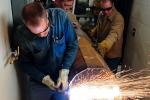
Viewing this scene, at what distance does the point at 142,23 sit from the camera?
2332mm

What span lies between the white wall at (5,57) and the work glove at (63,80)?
0.28 metres

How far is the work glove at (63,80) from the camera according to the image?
1.54 metres

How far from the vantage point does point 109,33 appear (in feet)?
7.77

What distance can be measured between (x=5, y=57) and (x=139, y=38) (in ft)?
4.92

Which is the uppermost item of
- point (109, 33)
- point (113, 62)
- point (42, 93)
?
point (109, 33)

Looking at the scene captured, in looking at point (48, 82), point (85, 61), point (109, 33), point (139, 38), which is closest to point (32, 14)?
point (48, 82)

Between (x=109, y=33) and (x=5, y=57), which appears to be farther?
(x=109, y=33)

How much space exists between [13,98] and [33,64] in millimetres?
243

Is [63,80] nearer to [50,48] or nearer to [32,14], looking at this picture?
[50,48]

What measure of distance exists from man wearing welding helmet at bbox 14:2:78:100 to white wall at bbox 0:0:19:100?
9 centimetres

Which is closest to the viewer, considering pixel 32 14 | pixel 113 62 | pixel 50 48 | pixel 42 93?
pixel 32 14

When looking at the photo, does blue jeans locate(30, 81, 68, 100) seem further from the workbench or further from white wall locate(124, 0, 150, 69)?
white wall locate(124, 0, 150, 69)

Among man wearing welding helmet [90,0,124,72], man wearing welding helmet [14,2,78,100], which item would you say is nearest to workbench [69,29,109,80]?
man wearing welding helmet [14,2,78,100]

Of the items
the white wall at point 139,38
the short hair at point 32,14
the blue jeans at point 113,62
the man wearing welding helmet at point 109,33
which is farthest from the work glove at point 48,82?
the blue jeans at point 113,62
